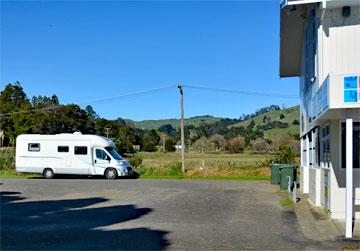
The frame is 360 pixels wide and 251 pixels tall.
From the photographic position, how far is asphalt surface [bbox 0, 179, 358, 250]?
9984mm

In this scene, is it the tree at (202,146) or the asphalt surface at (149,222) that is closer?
the asphalt surface at (149,222)

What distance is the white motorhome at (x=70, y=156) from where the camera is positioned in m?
32.1

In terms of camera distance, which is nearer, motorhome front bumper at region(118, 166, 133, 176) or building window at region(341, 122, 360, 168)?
building window at region(341, 122, 360, 168)

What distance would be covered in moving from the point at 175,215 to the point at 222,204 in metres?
3.42

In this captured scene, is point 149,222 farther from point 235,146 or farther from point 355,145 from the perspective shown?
point 235,146

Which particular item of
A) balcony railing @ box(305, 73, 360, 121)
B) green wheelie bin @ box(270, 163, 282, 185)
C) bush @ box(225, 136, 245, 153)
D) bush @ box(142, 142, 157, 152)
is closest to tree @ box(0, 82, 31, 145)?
bush @ box(142, 142, 157, 152)

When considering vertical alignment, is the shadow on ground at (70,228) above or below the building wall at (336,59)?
below

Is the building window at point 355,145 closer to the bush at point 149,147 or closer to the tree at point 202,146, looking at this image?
the tree at point 202,146

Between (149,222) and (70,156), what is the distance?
67.0 feet

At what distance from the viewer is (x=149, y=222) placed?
508 inches

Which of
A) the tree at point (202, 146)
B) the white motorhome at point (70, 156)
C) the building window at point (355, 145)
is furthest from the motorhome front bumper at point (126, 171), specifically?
the tree at point (202, 146)

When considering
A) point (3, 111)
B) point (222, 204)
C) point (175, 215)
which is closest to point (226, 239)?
point (175, 215)

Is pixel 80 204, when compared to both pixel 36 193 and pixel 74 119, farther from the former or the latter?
pixel 74 119

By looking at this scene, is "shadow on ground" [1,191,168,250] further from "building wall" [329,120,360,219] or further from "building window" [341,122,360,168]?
"building window" [341,122,360,168]
